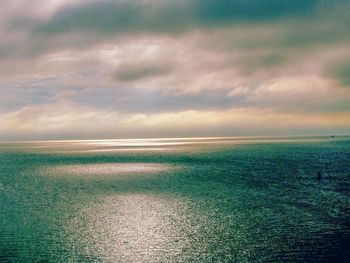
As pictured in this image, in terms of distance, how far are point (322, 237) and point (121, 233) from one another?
25.5m

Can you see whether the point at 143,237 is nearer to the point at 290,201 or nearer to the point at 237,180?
the point at 290,201

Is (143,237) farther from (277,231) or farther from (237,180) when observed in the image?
(237,180)

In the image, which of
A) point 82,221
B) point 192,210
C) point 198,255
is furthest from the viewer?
point 192,210

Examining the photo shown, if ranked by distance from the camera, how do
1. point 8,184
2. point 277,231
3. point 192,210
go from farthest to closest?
point 8,184, point 192,210, point 277,231

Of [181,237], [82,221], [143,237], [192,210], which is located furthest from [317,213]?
[82,221]

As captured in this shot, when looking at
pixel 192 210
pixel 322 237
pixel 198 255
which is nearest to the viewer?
pixel 198 255

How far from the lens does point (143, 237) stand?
46344 millimetres

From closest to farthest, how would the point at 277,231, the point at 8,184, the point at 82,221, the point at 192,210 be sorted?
the point at 277,231 < the point at 82,221 < the point at 192,210 < the point at 8,184

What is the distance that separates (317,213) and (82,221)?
1441 inches

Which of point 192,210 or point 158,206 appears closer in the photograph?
point 192,210

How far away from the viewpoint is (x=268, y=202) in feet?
224

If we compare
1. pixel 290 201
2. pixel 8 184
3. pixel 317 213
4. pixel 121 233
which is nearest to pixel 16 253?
pixel 121 233

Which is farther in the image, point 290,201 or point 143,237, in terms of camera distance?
point 290,201

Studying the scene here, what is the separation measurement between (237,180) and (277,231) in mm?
54662
